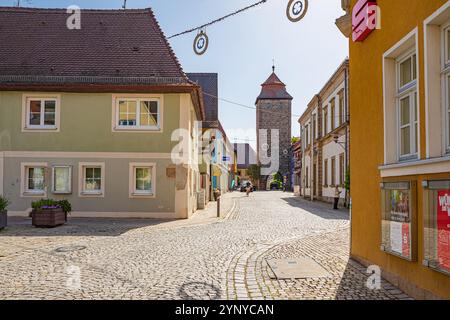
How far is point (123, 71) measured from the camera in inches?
727

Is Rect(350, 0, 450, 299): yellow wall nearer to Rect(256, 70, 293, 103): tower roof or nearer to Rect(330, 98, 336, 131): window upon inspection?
Rect(330, 98, 336, 131): window

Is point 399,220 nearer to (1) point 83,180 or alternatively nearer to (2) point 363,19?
(2) point 363,19

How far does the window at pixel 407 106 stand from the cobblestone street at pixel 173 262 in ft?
6.39

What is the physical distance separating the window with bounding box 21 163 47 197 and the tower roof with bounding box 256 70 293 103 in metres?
56.1

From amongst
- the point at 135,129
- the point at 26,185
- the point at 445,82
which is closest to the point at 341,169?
the point at 135,129

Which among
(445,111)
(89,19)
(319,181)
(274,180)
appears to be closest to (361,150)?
(445,111)

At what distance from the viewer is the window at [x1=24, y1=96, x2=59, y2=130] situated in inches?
712

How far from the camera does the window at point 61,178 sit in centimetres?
Result: 1788

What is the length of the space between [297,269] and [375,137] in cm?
254

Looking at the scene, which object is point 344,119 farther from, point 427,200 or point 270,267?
point 427,200

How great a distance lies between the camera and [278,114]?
7106cm

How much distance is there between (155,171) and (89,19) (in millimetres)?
8471

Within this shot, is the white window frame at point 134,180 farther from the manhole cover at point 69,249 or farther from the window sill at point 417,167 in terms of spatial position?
the window sill at point 417,167

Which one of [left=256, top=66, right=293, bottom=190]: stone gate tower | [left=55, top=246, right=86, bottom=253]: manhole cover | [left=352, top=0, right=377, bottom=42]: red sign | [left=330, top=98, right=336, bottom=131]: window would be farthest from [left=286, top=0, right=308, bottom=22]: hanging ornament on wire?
[left=256, top=66, right=293, bottom=190]: stone gate tower
